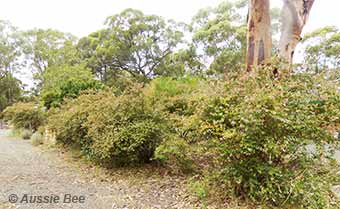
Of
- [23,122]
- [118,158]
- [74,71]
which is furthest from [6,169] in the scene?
[74,71]

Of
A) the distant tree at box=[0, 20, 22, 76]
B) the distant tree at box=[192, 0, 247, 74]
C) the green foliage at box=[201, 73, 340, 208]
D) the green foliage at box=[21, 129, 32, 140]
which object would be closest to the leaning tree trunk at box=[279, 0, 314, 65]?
the green foliage at box=[201, 73, 340, 208]

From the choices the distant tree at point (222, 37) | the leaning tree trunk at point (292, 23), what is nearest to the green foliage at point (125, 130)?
the leaning tree trunk at point (292, 23)

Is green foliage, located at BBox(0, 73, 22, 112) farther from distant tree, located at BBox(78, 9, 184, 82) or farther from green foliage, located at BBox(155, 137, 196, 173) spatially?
green foliage, located at BBox(155, 137, 196, 173)

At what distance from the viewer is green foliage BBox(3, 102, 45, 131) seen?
10000mm

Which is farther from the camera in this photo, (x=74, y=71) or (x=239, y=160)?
(x=74, y=71)

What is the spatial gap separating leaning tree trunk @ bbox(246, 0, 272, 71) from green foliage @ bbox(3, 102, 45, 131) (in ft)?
27.2

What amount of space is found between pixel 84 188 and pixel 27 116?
771 cm

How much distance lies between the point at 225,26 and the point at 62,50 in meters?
13.2

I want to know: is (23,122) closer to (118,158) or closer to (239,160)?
(118,158)

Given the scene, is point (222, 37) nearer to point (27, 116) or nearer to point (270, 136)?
point (27, 116)

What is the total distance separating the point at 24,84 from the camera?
78.4 feet

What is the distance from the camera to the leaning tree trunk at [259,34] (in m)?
5.18

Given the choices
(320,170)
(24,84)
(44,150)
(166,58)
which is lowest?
(44,150)

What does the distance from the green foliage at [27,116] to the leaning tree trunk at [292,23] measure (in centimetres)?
880
